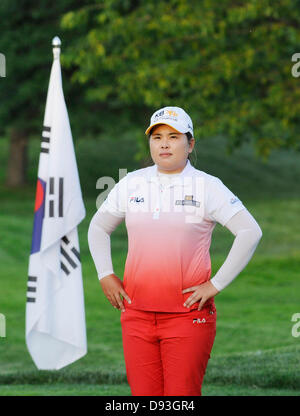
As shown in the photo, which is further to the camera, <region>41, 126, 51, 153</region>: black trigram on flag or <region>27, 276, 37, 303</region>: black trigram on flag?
<region>27, 276, 37, 303</region>: black trigram on flag

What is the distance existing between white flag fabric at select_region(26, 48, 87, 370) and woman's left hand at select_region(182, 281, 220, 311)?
279 cm

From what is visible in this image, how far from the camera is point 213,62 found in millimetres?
16141

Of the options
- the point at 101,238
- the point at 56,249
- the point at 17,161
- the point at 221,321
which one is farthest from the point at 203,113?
the point at 17,161

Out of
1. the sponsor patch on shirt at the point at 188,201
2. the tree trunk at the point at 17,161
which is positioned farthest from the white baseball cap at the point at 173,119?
the tree trunk at the point at 17,161

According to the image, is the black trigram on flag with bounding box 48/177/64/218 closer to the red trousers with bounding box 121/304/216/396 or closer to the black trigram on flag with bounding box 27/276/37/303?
the black trigram on flag with bounding box 27/276/37/303

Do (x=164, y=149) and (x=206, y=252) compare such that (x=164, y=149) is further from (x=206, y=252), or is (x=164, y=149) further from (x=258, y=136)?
(x=258, y=136)

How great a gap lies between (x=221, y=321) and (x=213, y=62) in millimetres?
5111

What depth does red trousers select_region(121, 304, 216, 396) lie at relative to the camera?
3.88 metres

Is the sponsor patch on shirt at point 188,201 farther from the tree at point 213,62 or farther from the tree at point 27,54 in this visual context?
the tree at point 27,54

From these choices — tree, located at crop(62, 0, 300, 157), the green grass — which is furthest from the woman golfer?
tree, located at crop(62, 0, 300, 157)

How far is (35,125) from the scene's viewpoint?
31.2 meters

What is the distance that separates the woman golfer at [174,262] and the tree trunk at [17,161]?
106ft

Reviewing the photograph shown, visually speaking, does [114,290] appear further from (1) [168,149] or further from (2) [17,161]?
(2) [17,161]
